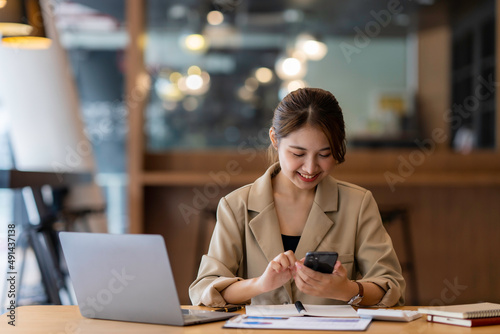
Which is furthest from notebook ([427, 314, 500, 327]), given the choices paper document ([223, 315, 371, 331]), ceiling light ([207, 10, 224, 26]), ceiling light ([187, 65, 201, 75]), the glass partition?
ceiling light ([207, 10, 224, 26])

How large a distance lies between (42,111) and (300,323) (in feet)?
16.0

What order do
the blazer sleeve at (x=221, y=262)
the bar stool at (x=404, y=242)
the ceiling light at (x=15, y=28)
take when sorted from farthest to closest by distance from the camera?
the bar stool at (x=404, y=242), the ceiling light at (x=15, y=28), the blazer sleeve at (x=221, y=262)

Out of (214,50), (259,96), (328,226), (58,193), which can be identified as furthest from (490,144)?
(328,226)

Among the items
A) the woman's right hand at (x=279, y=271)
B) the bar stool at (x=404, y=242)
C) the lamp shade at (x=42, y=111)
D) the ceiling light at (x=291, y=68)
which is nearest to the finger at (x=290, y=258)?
the woman's right hand at (x=279, y=271)

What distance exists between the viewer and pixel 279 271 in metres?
1.60

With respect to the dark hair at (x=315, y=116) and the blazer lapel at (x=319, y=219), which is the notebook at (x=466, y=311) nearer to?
the blazer lapel at (x=319, y=219)

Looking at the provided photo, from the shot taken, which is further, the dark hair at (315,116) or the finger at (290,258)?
the dark hair at (315,116)

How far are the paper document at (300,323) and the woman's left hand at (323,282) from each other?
0.11 meters

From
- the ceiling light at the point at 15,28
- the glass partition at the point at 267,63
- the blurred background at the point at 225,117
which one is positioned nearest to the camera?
the ceiling light at the point at 15,28

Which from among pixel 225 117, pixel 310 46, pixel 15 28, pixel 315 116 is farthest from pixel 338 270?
pixel 310 46

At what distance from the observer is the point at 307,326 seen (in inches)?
55.5

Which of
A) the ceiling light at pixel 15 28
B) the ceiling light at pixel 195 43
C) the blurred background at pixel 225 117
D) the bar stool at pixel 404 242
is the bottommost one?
the bar stool at pixel 404 242

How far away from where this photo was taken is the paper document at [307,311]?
5.02 ft

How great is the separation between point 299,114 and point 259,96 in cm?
644
